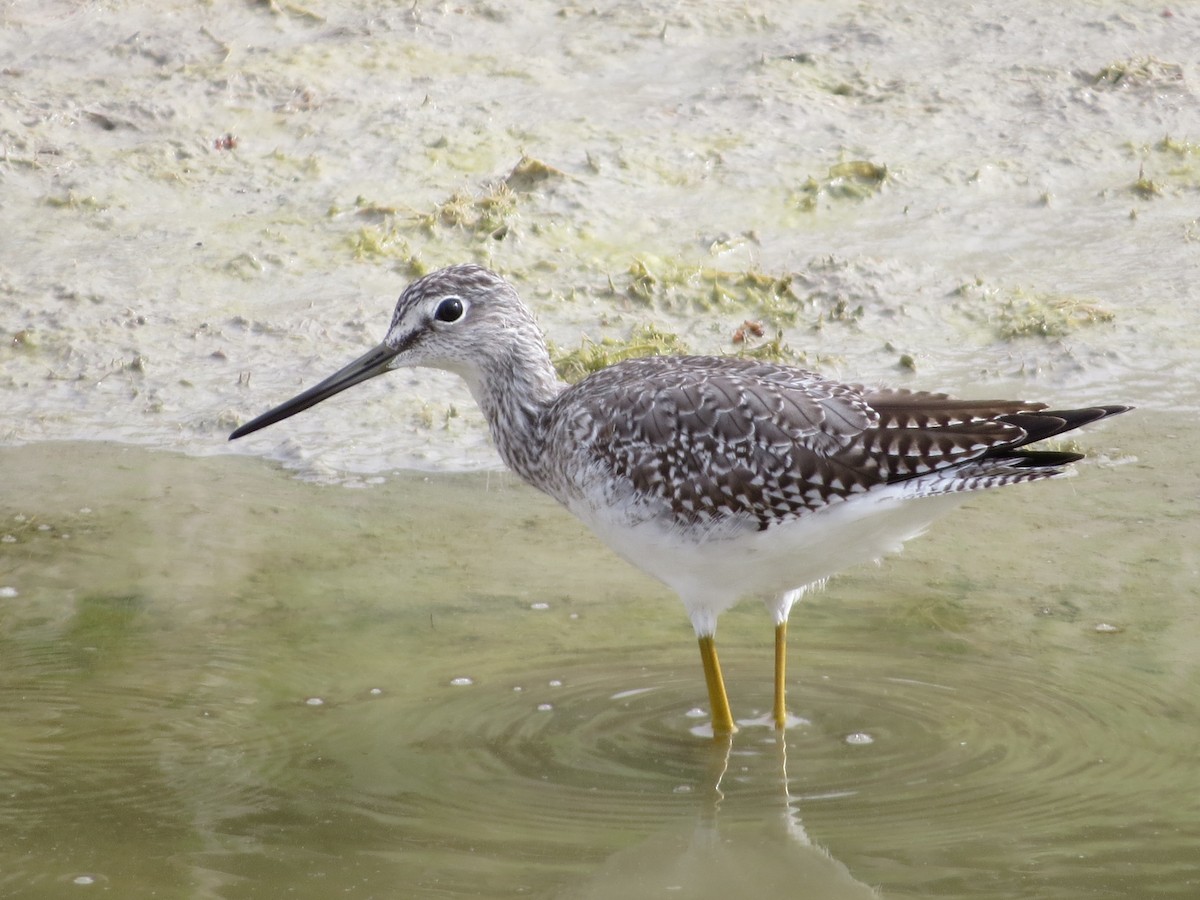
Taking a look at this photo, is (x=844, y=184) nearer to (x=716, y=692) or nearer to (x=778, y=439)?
(x=778, y=439)

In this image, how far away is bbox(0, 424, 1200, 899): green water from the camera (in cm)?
466

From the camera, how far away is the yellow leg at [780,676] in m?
5.73

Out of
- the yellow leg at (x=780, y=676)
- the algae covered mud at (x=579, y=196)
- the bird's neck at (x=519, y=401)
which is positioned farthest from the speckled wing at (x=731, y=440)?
the algae covered mud at (x=579, y=196)

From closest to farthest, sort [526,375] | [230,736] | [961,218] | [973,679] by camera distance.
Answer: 1. [230,736]
2. [973,679]
3. [526,375]
4. [961,218]

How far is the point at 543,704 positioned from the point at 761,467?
3.95ft

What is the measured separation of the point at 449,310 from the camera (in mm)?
6348

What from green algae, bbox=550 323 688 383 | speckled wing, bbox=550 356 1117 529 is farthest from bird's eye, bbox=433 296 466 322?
green algae, bbox=550 323 688 383

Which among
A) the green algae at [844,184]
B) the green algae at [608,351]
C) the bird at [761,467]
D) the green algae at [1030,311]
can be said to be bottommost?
the green algae at [608,351]

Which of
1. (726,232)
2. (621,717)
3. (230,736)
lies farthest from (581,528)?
(726,232)

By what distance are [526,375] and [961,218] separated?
4561mm

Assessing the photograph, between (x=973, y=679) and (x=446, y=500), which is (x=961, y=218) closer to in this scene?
(x=446, y=500)

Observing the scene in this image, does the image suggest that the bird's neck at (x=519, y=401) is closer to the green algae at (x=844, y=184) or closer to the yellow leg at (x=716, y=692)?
the yellow leg at (x=716, y=692)

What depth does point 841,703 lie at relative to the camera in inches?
228

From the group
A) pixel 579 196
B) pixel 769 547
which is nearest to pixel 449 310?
pixel 769 547
